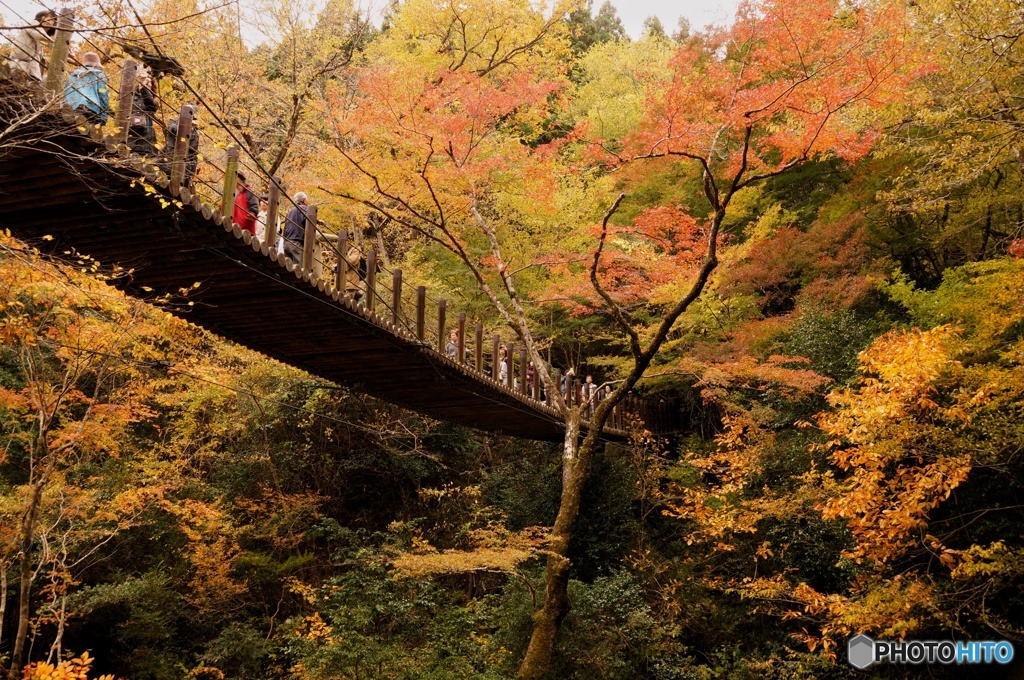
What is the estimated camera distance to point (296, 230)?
5.25m

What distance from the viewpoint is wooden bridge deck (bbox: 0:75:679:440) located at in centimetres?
317

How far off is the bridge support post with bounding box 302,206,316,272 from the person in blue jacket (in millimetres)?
1567

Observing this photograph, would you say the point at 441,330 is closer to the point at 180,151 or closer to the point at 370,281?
the point at 370,281

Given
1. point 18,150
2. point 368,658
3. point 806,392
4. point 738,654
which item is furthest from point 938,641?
point 18,150

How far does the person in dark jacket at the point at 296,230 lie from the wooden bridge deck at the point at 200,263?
17.4 inches

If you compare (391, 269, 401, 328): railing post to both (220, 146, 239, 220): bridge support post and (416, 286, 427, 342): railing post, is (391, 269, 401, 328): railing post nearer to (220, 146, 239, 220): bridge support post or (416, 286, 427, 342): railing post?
(416, 286, 427, 342): railing post

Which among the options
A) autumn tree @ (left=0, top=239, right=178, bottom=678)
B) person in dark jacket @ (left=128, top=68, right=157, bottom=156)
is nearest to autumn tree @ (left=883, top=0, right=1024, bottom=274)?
person in dark jacket @ (left=128, top=68, right=157, bottom=156)

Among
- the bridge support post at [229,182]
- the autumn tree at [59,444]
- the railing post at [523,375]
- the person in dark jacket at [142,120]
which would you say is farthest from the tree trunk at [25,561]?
the railing post at [523,375]

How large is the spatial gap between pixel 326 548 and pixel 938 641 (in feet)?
26.7

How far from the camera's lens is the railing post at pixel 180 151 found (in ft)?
11.5

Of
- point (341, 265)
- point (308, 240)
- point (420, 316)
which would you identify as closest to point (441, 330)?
point (420, 316)

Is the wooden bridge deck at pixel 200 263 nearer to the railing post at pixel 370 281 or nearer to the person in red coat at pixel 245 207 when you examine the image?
the railing post at pixel 370 281

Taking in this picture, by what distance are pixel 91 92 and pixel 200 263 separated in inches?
42.9

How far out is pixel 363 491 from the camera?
1179cm
